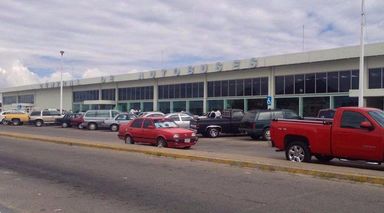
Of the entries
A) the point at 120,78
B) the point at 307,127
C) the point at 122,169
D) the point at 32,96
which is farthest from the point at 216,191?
the point at 32,96

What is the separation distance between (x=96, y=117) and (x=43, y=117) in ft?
36.0

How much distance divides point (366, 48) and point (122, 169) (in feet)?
95.0

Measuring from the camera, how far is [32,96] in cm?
9781

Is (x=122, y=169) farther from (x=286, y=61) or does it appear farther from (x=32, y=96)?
(x=32, y=96)

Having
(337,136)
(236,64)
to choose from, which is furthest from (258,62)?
(337,136)

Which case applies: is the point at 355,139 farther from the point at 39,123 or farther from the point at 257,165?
the point at 39,123

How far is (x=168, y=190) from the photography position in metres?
10.4

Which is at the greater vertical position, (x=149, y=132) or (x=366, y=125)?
(x=366, y=125)

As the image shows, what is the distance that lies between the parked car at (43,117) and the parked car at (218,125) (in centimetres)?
2468

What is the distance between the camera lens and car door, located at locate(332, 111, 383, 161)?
41.8 feet

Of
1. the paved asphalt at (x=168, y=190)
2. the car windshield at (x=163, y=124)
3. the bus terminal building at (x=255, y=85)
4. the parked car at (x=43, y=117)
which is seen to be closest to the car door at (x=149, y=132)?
the car windshield at (x=163, y=124)

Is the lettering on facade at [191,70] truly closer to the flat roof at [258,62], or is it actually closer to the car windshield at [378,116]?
the flat roof at [258,62]

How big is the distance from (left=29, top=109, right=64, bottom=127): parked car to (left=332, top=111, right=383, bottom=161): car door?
136 ft

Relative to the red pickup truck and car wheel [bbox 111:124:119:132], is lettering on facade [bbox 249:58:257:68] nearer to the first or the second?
car wheel [bbox 111:124:119:132]
